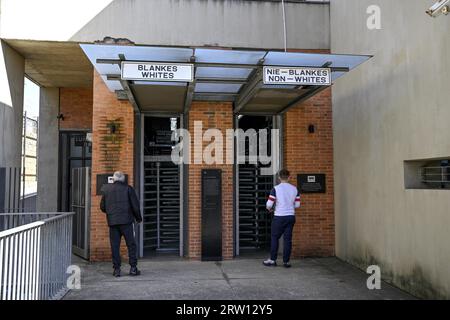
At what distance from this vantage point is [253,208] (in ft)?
31.7

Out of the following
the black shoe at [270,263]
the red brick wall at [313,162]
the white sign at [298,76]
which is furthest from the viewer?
the red brick wall at [313,162]

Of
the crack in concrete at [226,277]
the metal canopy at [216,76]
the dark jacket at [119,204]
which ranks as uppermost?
the metal canopy at [216,76]

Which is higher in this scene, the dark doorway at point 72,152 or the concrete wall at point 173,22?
the concrete wall at point 173,22

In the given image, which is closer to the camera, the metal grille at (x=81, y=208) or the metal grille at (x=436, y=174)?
the metal grille at (x=436, y=174)

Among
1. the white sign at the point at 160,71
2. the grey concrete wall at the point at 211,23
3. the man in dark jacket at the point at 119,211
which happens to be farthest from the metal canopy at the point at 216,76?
the man in dark jacket at the point at 119,211

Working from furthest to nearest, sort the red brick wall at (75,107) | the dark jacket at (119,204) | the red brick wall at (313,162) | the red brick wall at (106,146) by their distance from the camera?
the red brick wall at (75,107)
the red brick wall at (313,162)
the red brick wall at (106,146)
the dark jacket at (119,204)

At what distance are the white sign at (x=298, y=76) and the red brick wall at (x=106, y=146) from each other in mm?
3602

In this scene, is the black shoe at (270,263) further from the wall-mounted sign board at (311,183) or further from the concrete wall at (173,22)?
the concrete wall at (173,22)

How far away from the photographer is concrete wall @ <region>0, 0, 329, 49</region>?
8.57m

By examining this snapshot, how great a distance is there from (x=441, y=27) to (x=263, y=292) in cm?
435

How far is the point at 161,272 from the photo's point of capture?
24.9 feet

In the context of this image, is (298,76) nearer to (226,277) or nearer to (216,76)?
(216,76)

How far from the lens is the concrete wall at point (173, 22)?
8.57m

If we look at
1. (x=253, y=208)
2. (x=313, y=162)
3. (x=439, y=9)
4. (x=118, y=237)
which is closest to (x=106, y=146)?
(x=118, y=237)
